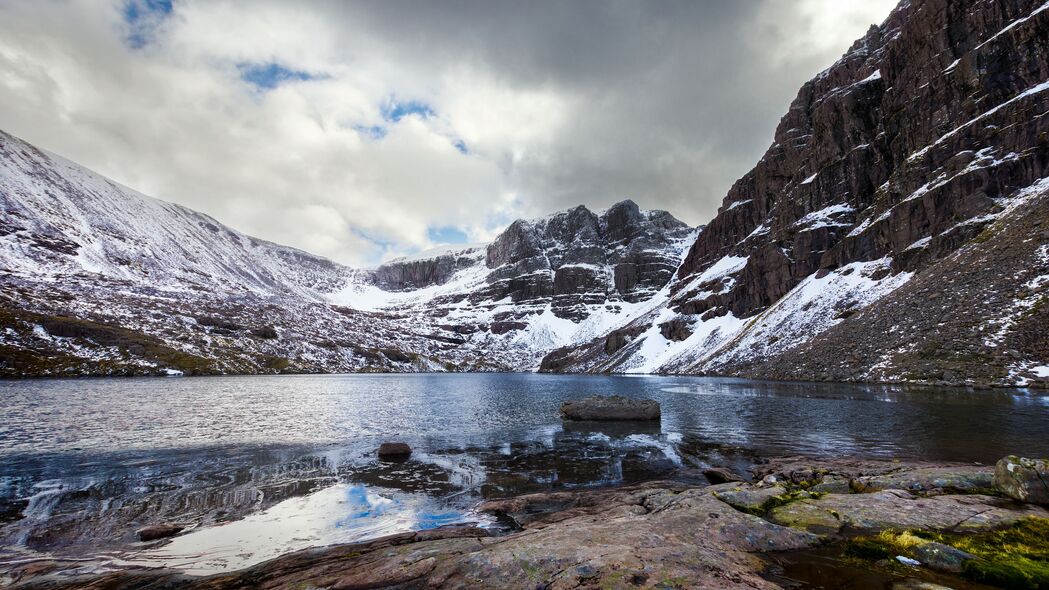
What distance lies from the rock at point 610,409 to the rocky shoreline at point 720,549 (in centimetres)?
2899

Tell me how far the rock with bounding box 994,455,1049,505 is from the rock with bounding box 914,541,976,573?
7286 millimetres

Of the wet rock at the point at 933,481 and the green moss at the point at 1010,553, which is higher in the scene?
the green moss at the point at 1010,553

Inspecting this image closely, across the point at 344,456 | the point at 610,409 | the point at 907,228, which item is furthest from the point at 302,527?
the point at 907,228

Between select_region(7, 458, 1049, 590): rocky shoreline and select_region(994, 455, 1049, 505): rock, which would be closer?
select_region(7, 458, 1049, 590): rocky shoreline

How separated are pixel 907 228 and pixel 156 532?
14818 centimetres

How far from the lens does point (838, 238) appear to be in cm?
14775

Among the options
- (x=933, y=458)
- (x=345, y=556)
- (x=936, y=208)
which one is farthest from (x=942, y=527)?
(x=936, y=208)

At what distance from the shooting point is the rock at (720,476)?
21119 mm

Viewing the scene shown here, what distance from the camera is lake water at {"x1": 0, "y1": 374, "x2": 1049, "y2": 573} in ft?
52.7

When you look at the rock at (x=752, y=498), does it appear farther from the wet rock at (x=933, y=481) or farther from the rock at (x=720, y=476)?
the rock at (x=720, y=476)

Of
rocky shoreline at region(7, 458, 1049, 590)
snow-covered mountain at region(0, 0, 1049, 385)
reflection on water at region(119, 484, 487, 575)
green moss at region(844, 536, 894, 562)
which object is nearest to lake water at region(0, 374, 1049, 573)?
reflection on water at region(119, 484, 487, 575)

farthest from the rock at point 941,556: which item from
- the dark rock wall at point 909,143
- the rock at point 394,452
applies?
the dark rock wall at point 909,143

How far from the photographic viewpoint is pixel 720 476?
21734 millimetres

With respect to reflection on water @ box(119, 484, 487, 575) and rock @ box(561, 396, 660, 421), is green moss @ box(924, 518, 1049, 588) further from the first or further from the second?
rock @ box(561, 396, 660, 421)
